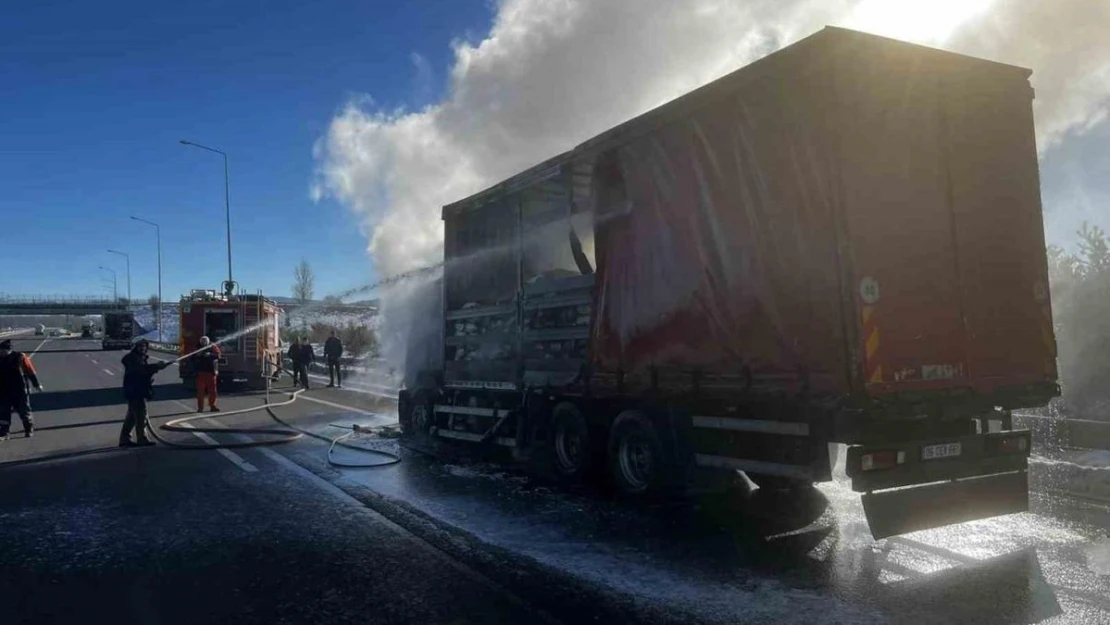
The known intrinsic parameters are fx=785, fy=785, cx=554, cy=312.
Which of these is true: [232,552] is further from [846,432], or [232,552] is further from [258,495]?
[846,432]

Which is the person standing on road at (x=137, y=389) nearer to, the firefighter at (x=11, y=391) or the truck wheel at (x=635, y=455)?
the firefighter at (x=11, y=391)

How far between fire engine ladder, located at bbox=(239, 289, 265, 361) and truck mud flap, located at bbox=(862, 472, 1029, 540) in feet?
63.0

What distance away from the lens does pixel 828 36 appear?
508 cm

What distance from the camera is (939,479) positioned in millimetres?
5348

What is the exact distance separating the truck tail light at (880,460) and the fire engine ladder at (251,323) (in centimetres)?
1925

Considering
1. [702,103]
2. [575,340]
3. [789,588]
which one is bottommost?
[789,588]

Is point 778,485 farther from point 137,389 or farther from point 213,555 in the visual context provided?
point 137,389

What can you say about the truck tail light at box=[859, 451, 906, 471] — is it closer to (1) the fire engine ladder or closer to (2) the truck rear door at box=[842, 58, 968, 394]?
(2) the truck rear door at box=[842, 58, 968, 394]

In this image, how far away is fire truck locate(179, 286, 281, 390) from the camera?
21484mm

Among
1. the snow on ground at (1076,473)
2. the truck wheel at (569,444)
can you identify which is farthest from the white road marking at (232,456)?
the snow on ground at (1076,473)

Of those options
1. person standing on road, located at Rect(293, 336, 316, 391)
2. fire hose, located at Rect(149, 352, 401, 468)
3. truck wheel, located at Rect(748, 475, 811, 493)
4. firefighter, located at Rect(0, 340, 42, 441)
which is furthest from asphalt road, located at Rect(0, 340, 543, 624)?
person standing on road, located at Rect(293, 336, 316, 391)

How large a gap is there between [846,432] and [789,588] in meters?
1.13

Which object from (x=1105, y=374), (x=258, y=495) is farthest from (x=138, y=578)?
(x=1105, y=374)

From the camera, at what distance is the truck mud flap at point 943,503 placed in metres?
5.12
